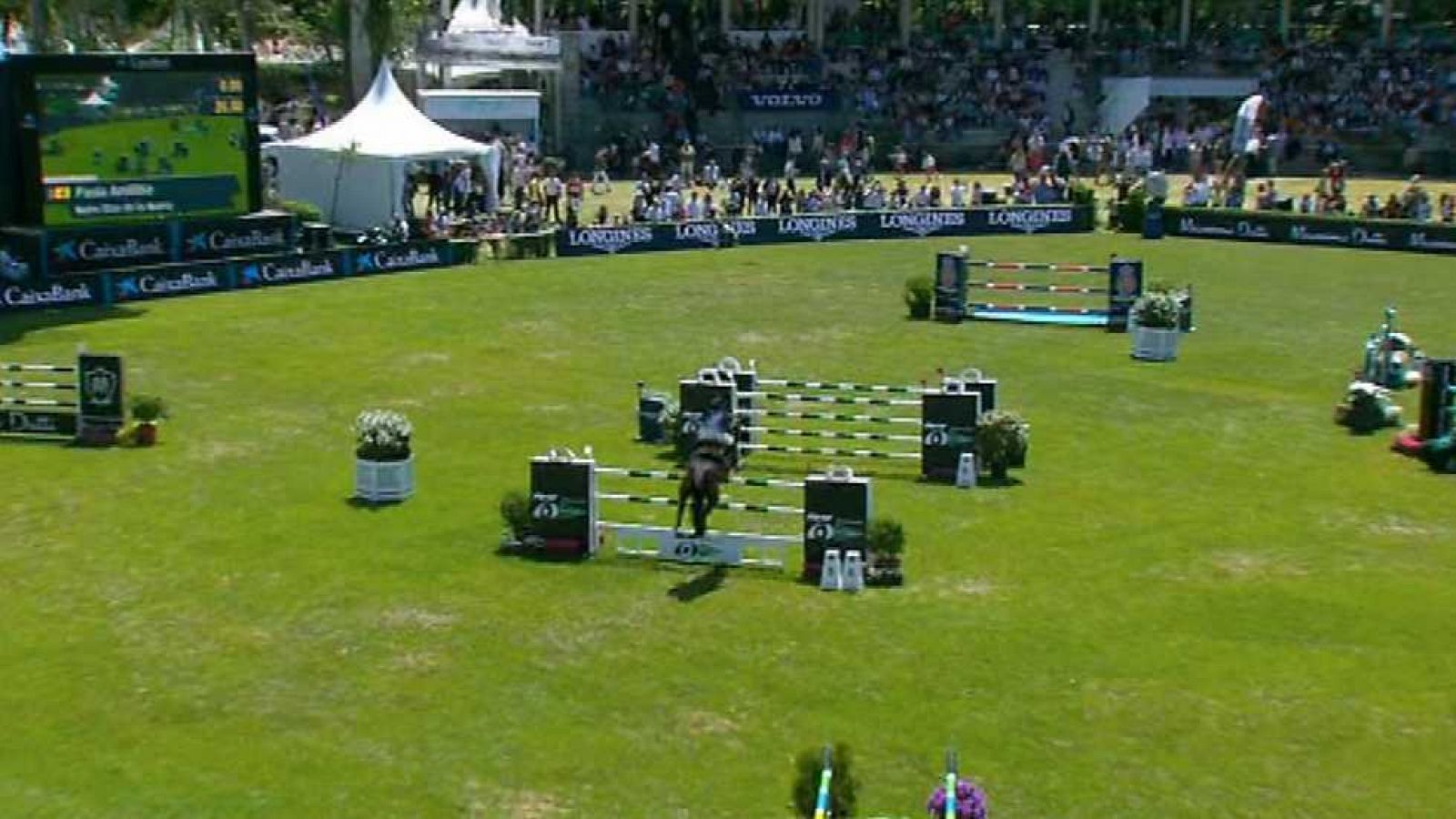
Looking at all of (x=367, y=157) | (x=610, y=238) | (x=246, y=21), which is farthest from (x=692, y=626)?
(x=246, y=21)

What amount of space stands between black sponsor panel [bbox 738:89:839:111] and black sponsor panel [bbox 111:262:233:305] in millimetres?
32895

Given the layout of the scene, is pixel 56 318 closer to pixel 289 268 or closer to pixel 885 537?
pixel 289 268

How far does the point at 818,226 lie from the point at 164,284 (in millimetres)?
18578

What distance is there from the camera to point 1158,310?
1261 inches

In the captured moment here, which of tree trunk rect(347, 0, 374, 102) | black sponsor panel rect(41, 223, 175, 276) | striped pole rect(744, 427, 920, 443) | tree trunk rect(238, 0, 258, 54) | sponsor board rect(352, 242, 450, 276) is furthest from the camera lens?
tree trunk rect(238, 0, 258, 54)

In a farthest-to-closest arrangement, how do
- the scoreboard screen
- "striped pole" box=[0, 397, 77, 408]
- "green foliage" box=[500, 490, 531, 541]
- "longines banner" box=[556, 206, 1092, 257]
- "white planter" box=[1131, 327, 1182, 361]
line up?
1. "longines banner" box=[556, 206, 1092, 257]
2. the scoreboard screen
3. "white planter" box=[1131, 327, 1182, 361]
4. "striped pole" box=[0, 397, 77, 408]
5. "green foliage" box=[500, 490, 531, 541]

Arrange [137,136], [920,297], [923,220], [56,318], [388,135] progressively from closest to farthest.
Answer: [56,318] < [920,297] < [137,136] < [388,135] < [923,220]

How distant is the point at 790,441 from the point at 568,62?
46.4m

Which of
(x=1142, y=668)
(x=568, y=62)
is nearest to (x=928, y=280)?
(x=1142, y=668)

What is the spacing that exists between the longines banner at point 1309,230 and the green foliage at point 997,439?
2849cm

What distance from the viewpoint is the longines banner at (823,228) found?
4734 centimetres

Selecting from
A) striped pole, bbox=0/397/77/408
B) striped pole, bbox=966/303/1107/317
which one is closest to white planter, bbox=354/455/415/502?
striped pole, bbox=0/397/77/408

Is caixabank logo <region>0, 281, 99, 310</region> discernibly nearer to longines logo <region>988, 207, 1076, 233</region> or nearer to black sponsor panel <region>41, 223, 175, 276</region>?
black sponsor panel <region>41, 223, 175, 276</region>

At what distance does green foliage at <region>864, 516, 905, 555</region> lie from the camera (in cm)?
1912
